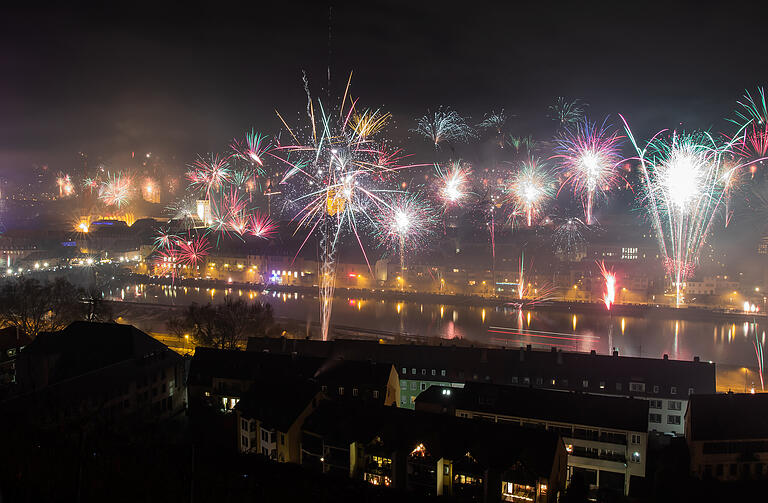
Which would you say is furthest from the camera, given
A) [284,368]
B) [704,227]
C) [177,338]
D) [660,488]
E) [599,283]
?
[704,227]

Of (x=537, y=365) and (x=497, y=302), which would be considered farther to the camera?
(x=497, y=302)

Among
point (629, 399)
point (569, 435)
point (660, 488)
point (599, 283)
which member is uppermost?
point (599, 283)

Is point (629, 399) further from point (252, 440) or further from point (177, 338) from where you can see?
point (177, 338)

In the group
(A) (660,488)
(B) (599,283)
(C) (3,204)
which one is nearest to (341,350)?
(A) (660,488)

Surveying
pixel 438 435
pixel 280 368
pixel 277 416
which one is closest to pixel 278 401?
pixel 277 416

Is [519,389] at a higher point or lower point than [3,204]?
lower

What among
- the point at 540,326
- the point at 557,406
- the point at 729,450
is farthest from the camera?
the point at 540,326

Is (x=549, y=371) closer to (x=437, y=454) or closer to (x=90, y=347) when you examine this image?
(x=437, y=454)
